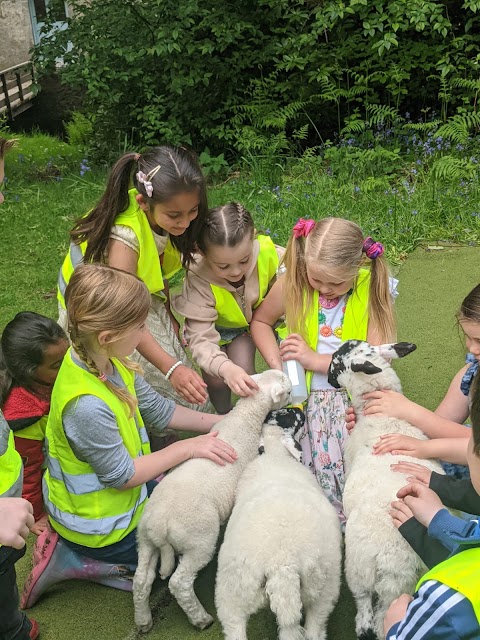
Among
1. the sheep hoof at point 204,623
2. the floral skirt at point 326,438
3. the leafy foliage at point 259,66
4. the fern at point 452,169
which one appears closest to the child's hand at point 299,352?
the floral skirt at point 326,438

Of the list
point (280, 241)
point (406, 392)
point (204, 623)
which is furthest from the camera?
point (280, 241)

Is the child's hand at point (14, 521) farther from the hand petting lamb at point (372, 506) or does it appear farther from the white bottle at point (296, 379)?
the white bottle at point (296, 379)

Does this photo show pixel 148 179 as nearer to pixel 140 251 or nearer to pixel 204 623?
pixel 140 251

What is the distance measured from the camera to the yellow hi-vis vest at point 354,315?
3.58 m

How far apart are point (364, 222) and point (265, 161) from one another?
7.22ft

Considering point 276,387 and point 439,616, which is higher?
point 439,616

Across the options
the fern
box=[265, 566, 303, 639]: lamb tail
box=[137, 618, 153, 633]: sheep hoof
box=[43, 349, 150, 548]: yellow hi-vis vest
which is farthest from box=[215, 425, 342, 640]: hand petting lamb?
the fern

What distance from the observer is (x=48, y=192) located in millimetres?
9266

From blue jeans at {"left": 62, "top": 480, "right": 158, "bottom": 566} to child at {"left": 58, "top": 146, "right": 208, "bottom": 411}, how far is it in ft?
2.80

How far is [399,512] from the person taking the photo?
7.64ft

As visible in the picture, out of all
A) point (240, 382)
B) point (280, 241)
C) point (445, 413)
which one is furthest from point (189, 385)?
point (280, 241)

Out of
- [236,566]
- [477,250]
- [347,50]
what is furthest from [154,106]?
[236,566]

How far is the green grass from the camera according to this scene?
2.79m

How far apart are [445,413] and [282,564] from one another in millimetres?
1390
